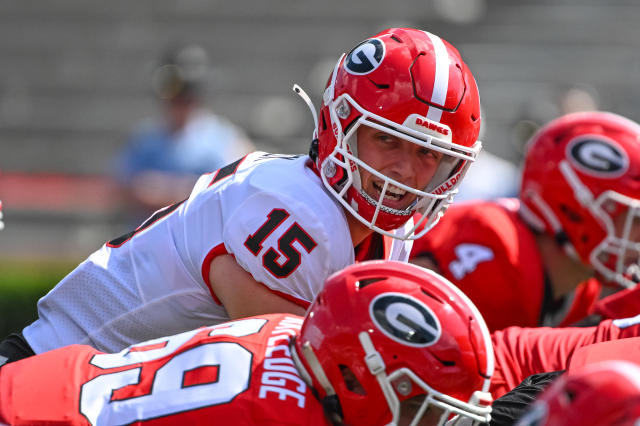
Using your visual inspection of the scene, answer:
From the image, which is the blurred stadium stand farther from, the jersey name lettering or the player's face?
the jersey name lettering

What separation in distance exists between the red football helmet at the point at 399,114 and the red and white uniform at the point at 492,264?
0.86 meters

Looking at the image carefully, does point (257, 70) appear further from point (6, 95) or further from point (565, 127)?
point (565, 127)

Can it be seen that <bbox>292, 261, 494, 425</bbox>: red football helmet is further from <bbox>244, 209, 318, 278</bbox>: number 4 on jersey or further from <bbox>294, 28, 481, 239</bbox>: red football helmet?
<bbox>294, 28, 481, 239</bbox>: red football helmet

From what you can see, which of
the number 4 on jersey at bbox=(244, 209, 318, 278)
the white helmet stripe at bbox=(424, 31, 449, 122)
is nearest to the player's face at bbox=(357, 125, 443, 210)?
the white helmet stripe at bbox=(424, 31, 449, 122)

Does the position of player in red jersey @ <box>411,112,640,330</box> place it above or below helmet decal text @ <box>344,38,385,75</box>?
below

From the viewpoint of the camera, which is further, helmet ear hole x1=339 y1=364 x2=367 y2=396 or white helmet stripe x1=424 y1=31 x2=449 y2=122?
white helmet stripe x1=424 y1=31 x2=449 y2=122

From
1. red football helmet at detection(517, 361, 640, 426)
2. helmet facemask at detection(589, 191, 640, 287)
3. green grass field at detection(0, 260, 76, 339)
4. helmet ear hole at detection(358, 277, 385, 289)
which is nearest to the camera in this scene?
red football helmet at detection(517, 361, 640, 426)

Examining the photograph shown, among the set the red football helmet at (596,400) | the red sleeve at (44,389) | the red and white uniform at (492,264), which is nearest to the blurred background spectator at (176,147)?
the red and white uniform at (492,264)

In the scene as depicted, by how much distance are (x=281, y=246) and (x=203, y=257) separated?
26 centimetres

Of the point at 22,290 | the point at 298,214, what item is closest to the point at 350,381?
the point at 298,214

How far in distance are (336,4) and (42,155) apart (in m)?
3.50

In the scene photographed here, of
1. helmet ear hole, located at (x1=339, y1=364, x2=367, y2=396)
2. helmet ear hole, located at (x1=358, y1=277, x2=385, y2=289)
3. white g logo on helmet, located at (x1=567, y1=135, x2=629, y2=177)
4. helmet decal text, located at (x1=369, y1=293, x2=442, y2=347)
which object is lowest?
helmet ear hole, located at (x1=339, y1=364, x2=367, y2=396)

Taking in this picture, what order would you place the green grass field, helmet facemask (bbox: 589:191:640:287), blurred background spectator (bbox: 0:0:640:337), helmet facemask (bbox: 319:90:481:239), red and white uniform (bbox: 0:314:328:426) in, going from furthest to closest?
blurred background spectator (bbox: 0:0:640:337) < the green grass field < helmet facemask (bbox: 589:191:640:287) < helmet facemask (bbox: 319:90:481:239) < red and white uniform (bbox: 0:314:328:426)

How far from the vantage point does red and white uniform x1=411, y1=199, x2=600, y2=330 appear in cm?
377
